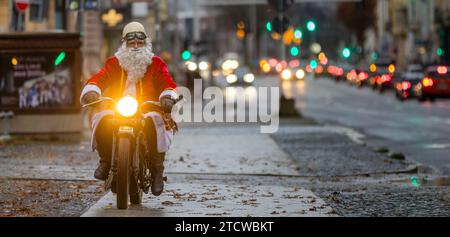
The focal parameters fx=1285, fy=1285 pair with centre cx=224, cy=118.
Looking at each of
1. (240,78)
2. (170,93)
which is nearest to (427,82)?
(240,78)

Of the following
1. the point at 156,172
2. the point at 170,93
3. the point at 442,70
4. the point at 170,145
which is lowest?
the point at 156,172

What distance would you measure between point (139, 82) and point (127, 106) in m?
0.57

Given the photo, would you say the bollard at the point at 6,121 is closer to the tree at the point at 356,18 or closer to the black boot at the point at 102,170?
the black boot at the point at 102,170

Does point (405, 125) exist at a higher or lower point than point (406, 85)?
lower

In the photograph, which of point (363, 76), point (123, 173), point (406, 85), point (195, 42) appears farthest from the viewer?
point (363, 76)

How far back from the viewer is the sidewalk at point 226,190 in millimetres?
11430

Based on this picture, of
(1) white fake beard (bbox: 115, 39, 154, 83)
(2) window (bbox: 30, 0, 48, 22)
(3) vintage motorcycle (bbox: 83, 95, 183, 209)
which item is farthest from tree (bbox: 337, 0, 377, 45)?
(3) vintage motorcycle (bbox: 83, 95, 183, 209)

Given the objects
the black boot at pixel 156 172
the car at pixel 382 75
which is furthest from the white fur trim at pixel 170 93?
the car at pixel 382 75

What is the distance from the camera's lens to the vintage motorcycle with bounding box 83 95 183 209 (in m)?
11.2

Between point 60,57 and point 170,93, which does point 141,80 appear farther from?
point 60,57

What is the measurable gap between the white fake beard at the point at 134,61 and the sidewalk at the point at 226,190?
1201 mm

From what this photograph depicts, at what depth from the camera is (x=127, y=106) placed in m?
11.3

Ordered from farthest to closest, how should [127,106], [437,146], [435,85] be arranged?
[435,85] → [437,146] → [127,106]
